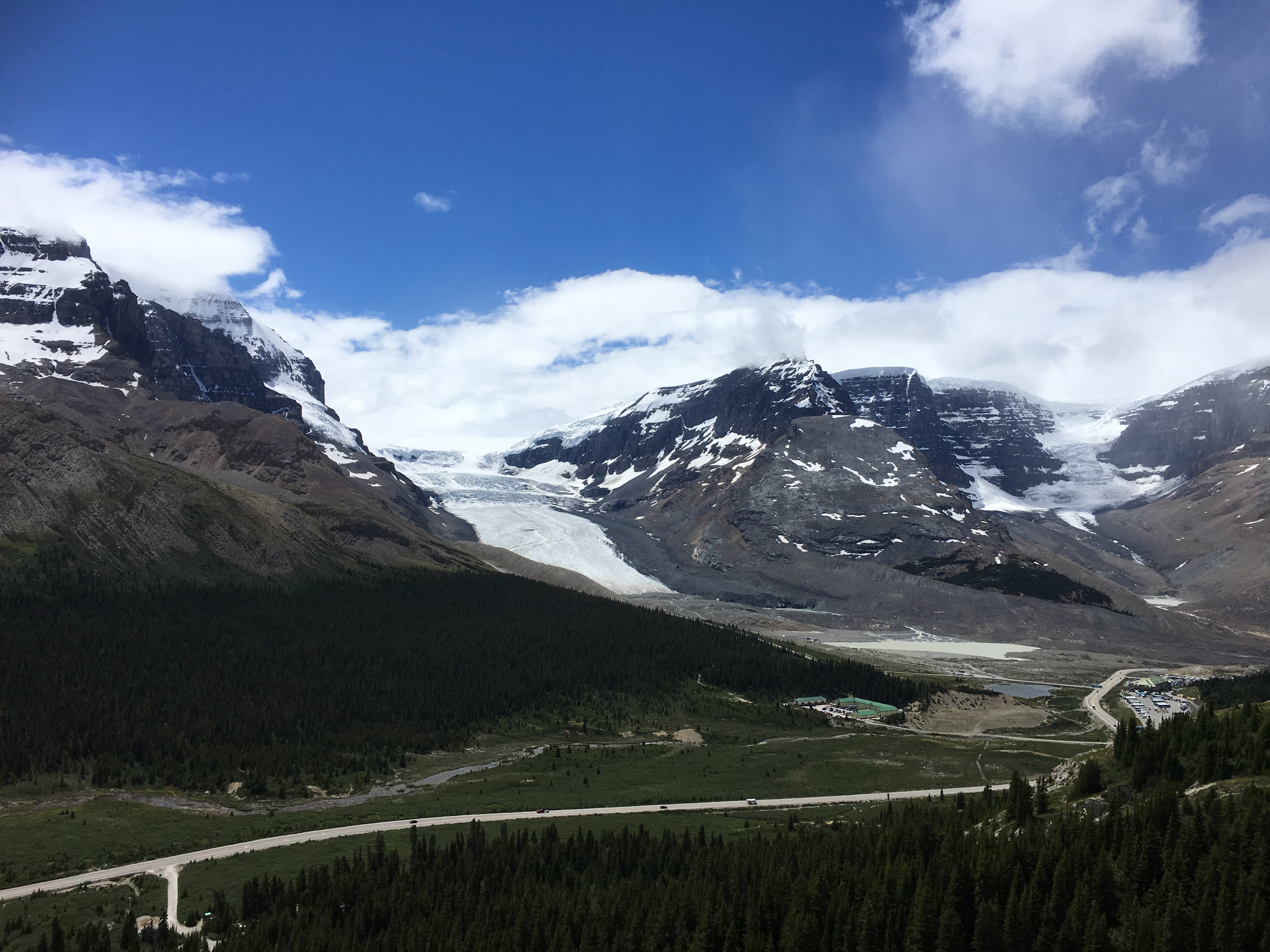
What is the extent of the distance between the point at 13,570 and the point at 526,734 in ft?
296

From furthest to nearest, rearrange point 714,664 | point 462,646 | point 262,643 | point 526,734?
point 714,664 → point 462,646 → point 262,643 → point 526,734

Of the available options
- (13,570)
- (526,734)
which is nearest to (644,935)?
(526,734)

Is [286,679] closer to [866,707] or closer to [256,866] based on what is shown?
[256,866]

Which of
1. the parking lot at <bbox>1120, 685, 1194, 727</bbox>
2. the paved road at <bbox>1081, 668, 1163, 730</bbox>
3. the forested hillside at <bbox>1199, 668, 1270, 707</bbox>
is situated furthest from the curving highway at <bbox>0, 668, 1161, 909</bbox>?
the forested hillside at <bbox>1199, 668, 1270, 707</bbox>

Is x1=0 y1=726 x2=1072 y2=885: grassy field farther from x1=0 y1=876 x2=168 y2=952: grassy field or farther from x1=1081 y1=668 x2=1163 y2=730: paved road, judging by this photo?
x1=1081 y1=668 x2=1163 y2=730: paved road

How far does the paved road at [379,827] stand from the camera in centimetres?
7544

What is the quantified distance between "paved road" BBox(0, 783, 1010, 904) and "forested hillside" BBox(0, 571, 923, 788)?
81.0 feet

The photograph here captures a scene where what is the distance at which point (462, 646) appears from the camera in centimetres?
17912

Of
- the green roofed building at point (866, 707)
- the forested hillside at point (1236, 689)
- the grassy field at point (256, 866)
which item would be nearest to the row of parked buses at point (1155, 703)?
the forested hillside at point (1236, 689)

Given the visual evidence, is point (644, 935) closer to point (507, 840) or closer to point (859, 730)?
point (507, 840)

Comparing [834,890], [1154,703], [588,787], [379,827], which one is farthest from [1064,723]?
[379,827]

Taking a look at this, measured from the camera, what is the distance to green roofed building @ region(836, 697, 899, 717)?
164 metres

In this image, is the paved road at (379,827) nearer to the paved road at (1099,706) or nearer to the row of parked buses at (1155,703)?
the paved road at (1099,706)

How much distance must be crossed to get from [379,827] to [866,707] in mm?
97988
